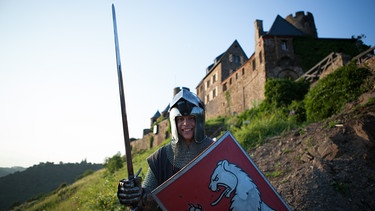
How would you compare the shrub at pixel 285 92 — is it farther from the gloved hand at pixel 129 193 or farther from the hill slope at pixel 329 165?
the gloved hand at pixel 129 193

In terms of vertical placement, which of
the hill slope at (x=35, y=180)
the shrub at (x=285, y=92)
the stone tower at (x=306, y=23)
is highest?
the stone tower at (x=306, y=23)

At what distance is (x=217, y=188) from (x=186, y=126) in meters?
0.83

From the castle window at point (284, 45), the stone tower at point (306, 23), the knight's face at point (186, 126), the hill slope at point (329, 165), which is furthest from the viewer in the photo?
the stone tower at point (306, 23)

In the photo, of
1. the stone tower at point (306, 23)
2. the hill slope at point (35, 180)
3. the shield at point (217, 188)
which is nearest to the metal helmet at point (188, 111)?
the shield at point (217, 188)

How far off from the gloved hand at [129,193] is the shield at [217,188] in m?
0.16

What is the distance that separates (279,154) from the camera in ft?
15.9

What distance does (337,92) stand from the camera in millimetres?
7488

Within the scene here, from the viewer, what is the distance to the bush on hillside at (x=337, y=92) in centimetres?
699

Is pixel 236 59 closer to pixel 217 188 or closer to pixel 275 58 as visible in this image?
pixel 275 58

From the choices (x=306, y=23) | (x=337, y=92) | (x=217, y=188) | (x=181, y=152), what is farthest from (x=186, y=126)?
(x=306, y=23)

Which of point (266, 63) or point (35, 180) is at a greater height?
point (266, 63)

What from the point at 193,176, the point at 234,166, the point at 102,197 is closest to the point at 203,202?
the point at 193,176

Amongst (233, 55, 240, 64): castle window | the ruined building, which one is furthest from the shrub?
(233, 55, 240, 64): castle window

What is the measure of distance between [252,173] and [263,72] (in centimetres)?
1774
